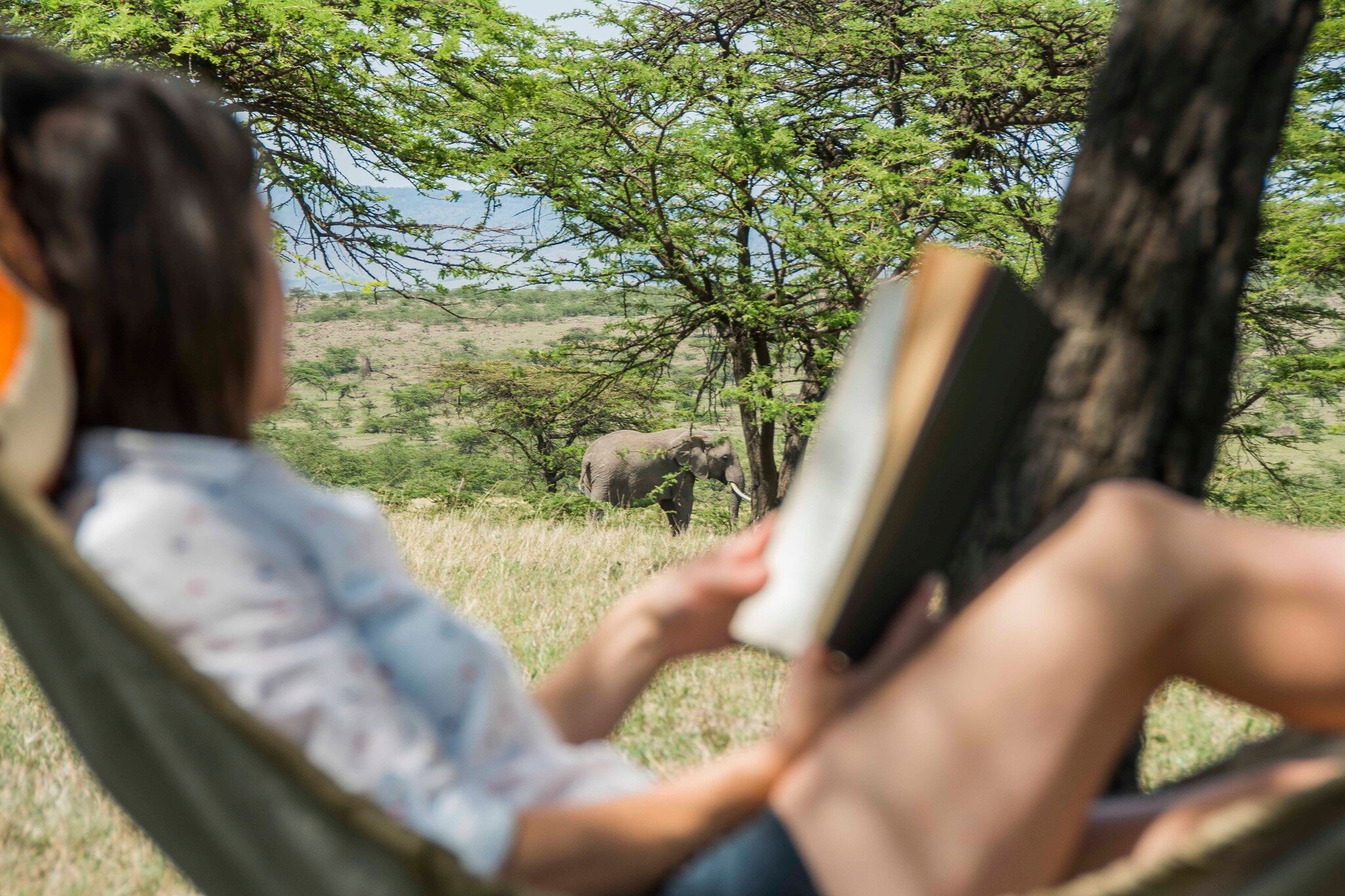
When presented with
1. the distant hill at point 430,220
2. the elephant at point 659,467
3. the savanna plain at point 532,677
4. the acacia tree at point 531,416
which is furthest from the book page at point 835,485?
the acacia tree at point 531,416

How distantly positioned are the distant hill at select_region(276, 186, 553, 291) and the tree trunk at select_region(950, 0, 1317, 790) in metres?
6.96

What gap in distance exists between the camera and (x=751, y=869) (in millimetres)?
1052

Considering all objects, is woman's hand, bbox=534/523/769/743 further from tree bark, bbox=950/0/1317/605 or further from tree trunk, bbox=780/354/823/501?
tree trunk, bbox=780/354/823/501

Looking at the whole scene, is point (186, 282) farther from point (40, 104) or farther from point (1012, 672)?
point (1012, 672)

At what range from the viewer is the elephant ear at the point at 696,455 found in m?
13.7

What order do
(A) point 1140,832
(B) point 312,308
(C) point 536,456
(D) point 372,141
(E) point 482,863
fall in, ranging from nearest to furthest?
(E) point 482,863 → (A) point 1140,832 → (D) point 372,141 → (C) point 536,456 → (B) point 312,308

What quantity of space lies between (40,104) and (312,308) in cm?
6213

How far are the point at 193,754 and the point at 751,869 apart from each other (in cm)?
57

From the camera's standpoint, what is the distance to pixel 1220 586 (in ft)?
3.25

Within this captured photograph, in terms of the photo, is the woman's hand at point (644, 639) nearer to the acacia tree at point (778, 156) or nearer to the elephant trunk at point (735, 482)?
the acacia tree at point (778, 156)

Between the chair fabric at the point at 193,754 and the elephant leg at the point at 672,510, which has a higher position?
the chair fabric at the point at 193,754

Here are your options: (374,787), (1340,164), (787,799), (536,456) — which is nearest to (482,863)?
(374,787)

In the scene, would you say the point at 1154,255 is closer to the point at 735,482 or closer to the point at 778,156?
the point at 778,156

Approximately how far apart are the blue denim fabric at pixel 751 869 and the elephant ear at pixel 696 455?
1260cm
